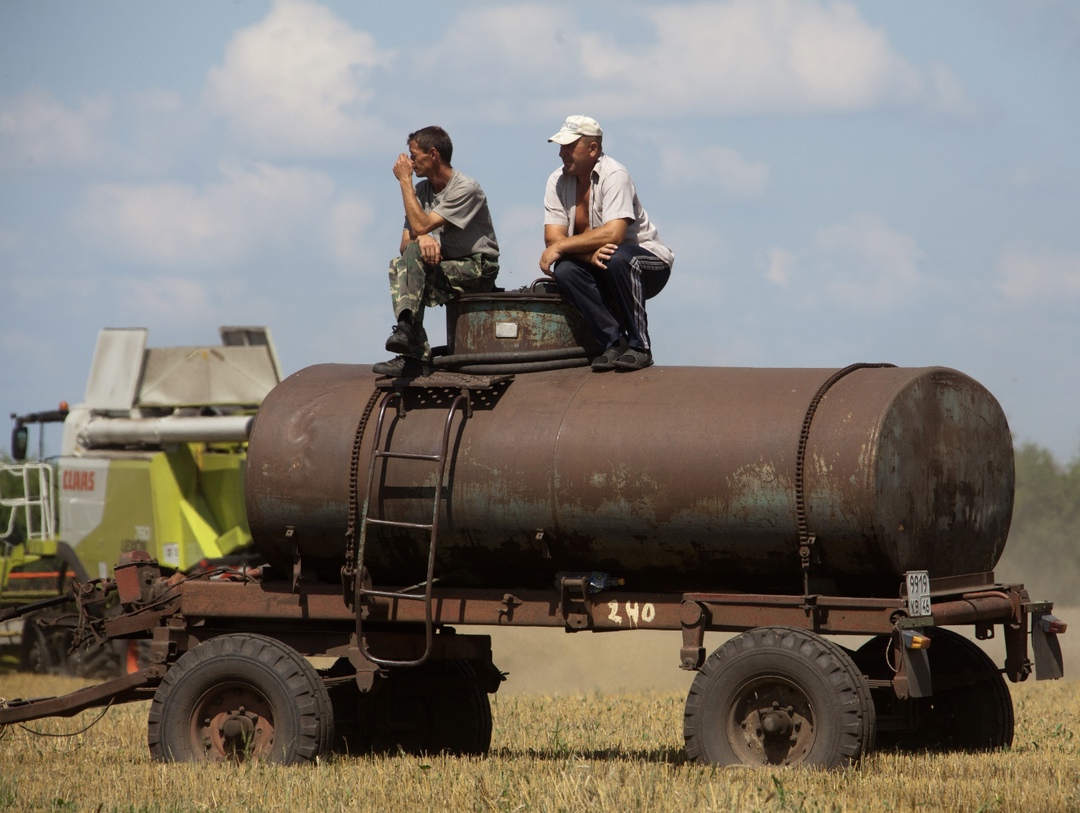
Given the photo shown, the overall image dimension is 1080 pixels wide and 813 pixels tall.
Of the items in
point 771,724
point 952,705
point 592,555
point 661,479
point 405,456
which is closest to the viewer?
point 771,724

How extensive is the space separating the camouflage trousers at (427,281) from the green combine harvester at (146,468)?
9.90 metres

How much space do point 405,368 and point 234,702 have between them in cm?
224

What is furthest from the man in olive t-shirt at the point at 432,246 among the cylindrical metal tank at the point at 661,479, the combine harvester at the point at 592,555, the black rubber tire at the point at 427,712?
the black rubber tire at the point at 427,712

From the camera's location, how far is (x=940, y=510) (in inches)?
349

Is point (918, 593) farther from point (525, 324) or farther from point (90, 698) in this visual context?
point (90, 698)

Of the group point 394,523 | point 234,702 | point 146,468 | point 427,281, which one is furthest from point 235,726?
point 146,468

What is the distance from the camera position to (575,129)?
962cm

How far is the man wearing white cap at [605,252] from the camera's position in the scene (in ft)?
31.2

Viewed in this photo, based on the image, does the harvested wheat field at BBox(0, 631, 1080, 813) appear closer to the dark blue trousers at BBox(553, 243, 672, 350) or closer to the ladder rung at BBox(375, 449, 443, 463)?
the ladder rung at BBox(375, 449, 443, 463)

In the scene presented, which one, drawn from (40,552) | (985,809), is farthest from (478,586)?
(40,552)

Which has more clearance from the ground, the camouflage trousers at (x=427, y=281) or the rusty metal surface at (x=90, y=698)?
the camouflage trousers at (x=427, y=281)

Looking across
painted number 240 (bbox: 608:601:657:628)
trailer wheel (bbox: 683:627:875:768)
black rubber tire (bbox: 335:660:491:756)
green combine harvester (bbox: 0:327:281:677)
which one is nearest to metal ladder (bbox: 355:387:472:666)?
black rubber tire (bbox: 335:660:491:756)

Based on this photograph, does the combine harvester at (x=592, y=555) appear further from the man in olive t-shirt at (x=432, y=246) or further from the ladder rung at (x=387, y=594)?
the man in olive t-shirt at (x=432, y=246)

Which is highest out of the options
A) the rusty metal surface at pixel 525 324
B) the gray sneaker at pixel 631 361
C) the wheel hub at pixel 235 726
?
the rusty metal surface at pixel 525 324
